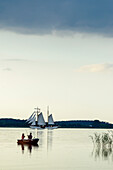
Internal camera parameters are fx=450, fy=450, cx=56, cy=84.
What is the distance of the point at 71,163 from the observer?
168 ft

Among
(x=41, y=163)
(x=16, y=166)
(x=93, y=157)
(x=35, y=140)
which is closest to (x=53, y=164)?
(x=41, y=163)

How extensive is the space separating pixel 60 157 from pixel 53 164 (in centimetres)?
822

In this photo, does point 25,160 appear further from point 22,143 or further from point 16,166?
point 22,143

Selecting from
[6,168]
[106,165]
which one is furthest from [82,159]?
[6,168]

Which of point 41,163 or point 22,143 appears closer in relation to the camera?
point 41,163

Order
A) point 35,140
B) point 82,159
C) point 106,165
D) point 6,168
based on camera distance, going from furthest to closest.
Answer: point 35,140 → point 82,159 → point 106,165 → point 6,168

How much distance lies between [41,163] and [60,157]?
8.02m

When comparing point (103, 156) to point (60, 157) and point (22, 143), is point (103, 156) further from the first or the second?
point (22, 143)

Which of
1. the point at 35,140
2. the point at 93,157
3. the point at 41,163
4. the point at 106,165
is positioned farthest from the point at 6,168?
the point at 35,140

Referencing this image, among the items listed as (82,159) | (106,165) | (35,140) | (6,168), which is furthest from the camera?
(35,140)

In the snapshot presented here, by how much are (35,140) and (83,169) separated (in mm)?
35688

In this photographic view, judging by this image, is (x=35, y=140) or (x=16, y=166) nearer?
(x=16, y=166)

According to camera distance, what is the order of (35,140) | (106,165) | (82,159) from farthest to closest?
1. (35,140)
2. (82,159)
3. (106,165)

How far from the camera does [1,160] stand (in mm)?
53250
